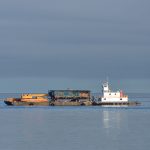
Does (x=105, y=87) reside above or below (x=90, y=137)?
above

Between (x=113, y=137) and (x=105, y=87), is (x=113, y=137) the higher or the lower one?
the lower one

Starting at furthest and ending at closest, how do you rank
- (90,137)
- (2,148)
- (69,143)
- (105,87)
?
(105,87), (90,137), (69,143), (2,148)

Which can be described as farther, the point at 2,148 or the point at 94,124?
the point at 94,124

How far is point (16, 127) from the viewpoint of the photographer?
374ft

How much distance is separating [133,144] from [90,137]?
11.0m

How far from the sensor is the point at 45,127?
115m

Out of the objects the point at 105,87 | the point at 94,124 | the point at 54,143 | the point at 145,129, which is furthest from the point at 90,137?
the point at 105,87

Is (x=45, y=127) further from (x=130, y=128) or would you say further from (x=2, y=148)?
(x=2, y=148)

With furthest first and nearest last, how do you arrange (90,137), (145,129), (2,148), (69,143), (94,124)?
(94,124), (145,129), (90,137), (69,143), (2,148)

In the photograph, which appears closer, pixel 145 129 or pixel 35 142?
pixel 35 142

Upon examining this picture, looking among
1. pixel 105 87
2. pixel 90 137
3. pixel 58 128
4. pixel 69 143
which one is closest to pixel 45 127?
pixel 58 128

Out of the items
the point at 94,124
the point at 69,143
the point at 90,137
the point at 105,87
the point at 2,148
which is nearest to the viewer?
the point at 2,148

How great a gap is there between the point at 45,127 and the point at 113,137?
907 inches

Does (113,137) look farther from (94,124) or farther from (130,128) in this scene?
(94,124)
